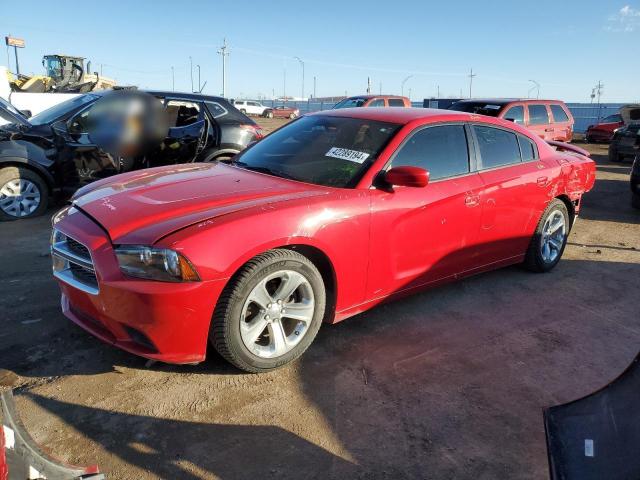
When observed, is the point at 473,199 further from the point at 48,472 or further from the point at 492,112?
the point at 492,112

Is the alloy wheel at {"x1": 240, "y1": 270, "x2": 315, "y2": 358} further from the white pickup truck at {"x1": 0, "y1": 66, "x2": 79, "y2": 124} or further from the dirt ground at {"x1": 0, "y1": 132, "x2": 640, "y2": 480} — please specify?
the white pickup truck at {"x1": 0, "y1": 66, "x2": 79, "y2": 124}

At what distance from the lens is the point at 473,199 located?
4.02m


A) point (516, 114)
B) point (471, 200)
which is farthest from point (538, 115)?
point (471, 200)

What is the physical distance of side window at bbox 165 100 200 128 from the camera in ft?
23.3

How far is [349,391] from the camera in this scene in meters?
2.96

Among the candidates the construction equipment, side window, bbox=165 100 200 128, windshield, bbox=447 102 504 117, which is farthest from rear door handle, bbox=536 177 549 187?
the construction equipment

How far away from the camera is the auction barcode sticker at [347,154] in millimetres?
3627

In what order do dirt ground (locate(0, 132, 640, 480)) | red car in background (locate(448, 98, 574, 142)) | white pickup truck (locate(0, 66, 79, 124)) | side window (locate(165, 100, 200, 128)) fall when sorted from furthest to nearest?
1. white pickup truck (locate(0, 66, 79, 124))
2. red car in background (locate(448, 98, 574, 142))
3. side window (locate(165, 100, 200, 128))
4. dirt ground (locate(0, 132, 640, 480))

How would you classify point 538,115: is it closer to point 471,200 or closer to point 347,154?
point 471,200

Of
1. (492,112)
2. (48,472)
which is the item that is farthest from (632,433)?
(492,112)

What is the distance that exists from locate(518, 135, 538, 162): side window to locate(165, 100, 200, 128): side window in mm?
4414

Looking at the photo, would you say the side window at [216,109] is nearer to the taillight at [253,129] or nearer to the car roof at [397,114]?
the taillight at [253,129]

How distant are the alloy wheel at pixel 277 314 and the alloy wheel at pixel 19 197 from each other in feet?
15.8

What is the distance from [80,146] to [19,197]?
0.98 metres
